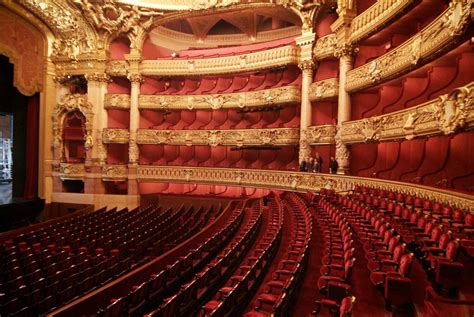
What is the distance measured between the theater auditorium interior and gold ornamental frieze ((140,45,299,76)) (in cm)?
5

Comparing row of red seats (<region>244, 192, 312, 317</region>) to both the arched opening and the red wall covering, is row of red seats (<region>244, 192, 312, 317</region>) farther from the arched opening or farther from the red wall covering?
the arched opening

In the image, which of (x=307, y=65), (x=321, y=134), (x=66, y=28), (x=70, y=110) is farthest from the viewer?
(x=70, y=110)

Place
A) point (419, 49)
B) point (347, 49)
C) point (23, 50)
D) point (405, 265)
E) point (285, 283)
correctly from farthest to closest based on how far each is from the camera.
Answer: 1. point (23, 50)
2. point (347, 49)
3. point (419, 49)
4. point (285, 283)
5. point (405, 265)

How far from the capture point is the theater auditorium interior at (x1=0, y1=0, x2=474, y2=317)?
2660mm

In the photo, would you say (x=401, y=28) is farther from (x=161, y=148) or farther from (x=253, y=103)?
(x=161, y=148)

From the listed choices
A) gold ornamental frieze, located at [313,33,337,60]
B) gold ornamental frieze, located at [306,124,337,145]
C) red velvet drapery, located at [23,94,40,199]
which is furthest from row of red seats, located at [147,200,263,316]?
red velvet drapery, located at [23,94,40,199]

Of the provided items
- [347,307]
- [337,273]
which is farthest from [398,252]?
[347,307]

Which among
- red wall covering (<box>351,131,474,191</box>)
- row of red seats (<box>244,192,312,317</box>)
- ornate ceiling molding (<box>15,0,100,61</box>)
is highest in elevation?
ornate ceiling molding (<box>15,0,100,61</box>)

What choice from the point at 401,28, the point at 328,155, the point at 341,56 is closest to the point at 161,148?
the point at 328,155

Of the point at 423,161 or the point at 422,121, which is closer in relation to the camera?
the point at 422,121

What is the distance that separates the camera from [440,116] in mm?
4105

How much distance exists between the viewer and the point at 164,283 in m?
3.06

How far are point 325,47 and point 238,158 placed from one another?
4.08 meters

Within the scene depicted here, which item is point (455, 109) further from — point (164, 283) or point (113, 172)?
point (113, 172)
